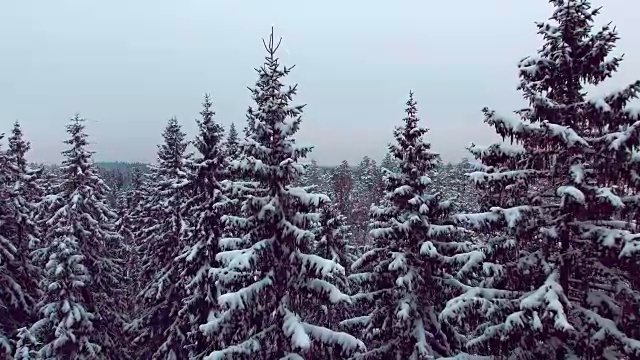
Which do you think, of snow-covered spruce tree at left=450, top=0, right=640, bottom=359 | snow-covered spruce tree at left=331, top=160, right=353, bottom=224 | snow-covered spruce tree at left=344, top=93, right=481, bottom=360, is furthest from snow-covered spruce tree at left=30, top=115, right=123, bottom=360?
snow-covered spruce tree at left=331, top=160, right=353, bottom=224

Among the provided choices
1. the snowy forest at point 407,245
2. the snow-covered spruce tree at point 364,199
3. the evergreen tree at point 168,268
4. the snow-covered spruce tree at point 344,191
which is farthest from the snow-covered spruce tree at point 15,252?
the snow-covered spruce tree at point 344,191

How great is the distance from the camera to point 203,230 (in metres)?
20.5

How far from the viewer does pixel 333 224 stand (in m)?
24.6

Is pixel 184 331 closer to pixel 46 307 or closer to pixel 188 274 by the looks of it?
pixel 188 274

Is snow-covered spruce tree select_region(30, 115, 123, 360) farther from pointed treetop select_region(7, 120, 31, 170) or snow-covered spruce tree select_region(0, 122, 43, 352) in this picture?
pointed treetop select_region(7, 120, 31, 170)

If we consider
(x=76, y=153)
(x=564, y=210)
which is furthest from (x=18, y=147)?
(x=564, y=210)

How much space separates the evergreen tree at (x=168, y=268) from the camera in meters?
22.0

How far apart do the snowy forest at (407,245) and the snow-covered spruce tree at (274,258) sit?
0.04m

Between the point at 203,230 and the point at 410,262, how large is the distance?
9.10 m

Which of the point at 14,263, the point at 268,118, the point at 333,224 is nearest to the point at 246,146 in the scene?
the point at 268,118

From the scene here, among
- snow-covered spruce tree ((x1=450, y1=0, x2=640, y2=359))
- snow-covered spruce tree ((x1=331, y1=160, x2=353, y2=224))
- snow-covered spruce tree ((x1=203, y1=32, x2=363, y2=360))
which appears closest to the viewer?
snow-covered spruce tree ((x1=450, y1=0, x2=640, y2=359))

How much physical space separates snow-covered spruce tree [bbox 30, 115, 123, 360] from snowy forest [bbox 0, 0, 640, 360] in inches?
3.4

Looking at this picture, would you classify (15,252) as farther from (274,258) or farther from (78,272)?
(274,258)

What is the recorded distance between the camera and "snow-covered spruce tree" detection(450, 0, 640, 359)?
9203 millimetres
